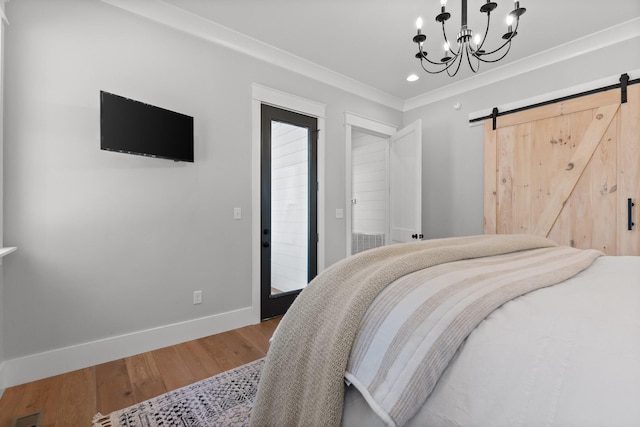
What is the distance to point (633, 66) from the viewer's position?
2.50 meters

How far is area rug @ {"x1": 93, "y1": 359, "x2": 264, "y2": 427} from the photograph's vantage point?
1485mm

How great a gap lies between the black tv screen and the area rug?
5.27 ft

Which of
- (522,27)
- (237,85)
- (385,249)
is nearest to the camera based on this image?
(385,249)

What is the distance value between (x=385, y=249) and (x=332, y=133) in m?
2.47

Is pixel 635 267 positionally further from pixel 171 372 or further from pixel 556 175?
pixel 171 372

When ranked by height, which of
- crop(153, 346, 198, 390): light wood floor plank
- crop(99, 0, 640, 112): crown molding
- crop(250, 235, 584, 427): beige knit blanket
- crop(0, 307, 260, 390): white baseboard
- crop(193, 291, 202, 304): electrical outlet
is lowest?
crop(153, 346, 198, 390): light wood floor plank

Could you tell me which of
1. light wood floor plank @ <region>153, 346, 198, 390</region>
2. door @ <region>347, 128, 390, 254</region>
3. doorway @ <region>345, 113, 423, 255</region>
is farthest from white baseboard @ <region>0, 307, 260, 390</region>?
door @ <region>347, 128, 390, 254</region>

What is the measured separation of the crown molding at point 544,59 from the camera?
2520 mm

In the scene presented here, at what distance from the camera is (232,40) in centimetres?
264

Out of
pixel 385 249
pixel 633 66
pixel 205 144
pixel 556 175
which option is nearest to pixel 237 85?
pixel 205 144

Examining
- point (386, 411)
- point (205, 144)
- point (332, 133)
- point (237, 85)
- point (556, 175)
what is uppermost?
point (237, 85)

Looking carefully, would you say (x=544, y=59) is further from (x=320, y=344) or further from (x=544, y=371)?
(x=320, y=344)

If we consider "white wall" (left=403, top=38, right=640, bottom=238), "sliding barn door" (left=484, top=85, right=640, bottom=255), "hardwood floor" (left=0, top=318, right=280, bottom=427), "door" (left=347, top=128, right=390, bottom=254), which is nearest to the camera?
"hardwood floor" (left=0, top=318, right=280, bottom=427)

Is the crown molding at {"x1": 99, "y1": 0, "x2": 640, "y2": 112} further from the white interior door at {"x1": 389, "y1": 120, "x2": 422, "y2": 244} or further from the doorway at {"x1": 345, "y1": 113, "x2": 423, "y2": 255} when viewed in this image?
the white interior door at {"x1": 389, "y1": 120, "x2": 422, "y2": 244}
